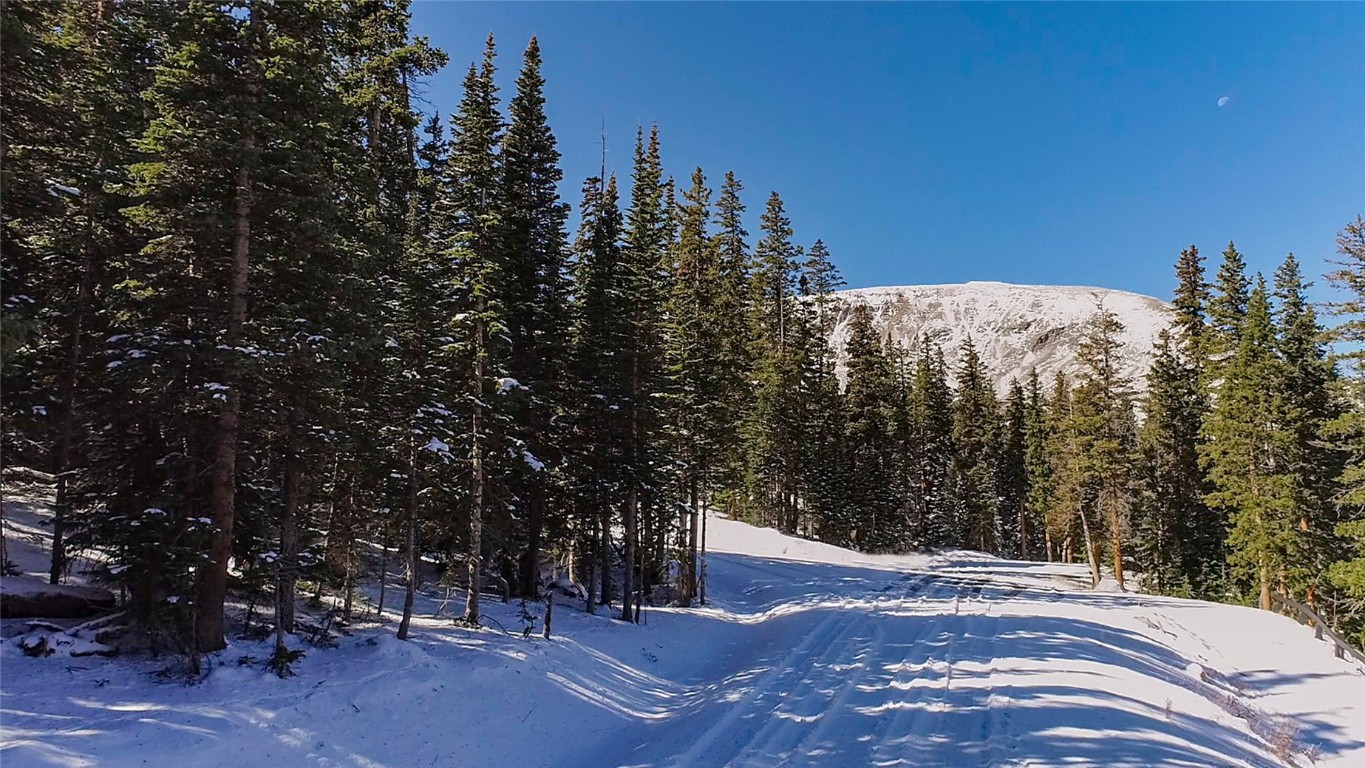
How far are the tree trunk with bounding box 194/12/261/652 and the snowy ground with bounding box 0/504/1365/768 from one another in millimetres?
820

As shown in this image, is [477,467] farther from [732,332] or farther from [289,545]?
[732,332]

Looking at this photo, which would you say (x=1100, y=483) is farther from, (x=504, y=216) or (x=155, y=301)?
(x=155, y=301)

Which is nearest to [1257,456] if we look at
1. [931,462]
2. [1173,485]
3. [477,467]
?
[1173,485]

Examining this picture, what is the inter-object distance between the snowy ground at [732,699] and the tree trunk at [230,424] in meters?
0.82

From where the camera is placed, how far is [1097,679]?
13.3 meters

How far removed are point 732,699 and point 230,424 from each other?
34.7ft

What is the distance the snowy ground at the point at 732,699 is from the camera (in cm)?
887

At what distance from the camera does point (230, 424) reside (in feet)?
35.9

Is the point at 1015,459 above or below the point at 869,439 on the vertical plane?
below

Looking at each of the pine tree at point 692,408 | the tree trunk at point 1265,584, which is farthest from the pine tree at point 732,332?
the tree trunk at point 1265,584

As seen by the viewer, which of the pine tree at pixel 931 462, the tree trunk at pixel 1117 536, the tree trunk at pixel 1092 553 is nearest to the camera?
the tree trunk at pixel 1117 536

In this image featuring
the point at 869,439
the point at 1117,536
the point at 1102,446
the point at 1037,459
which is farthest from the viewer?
the point at 1037,459

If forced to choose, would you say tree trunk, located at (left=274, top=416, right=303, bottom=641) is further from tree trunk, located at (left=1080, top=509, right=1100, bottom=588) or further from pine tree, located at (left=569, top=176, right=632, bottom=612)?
tree trunk, located at (left=1080, top=509, right=1100, bottom=588)

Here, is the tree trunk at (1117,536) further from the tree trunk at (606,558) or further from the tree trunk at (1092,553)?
the tree trunk at (606,558)
